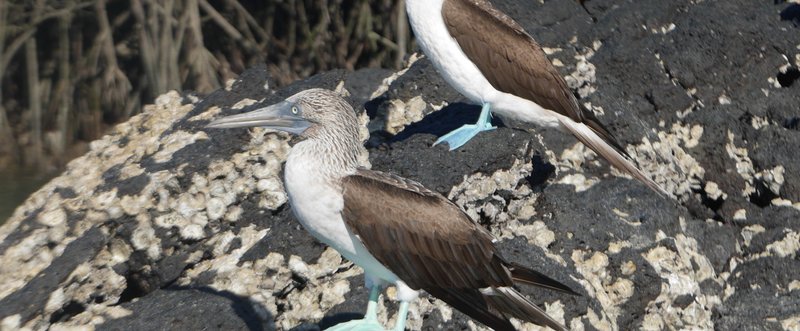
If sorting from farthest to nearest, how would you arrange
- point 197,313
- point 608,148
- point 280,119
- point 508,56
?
point 508,56 < point 608,148 < point 280,119 < point 197,313

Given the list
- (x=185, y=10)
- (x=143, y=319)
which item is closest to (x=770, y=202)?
(x=143, y=319)

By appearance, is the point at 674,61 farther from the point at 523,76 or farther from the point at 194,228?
the point at 194,228

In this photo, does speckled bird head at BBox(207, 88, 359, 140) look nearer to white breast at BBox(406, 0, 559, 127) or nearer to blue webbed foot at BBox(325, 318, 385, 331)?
blue webbed foot at BBox(325, 318, 385, 331)

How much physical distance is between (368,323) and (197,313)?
706mm

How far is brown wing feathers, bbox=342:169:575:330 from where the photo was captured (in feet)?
16.2

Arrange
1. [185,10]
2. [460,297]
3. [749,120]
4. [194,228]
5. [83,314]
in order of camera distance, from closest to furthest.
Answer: [460,297] < [83,314] < [194,228] < [749,120] < [185,10]

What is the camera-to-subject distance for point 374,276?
5.05m

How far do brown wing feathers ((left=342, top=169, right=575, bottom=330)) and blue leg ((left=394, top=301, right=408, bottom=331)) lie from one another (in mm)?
97

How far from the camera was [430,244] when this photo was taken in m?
5.02

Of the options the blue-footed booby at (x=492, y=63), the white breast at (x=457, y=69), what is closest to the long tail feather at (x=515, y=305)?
the blue-footed booby at (x=492, y=63)

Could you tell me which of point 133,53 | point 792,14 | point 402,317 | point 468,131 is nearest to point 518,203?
point 468,131

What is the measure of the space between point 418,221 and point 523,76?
1646 mm

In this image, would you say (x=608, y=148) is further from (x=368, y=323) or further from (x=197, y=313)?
(x=197, y=313)

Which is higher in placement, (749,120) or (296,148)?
(296,148)
